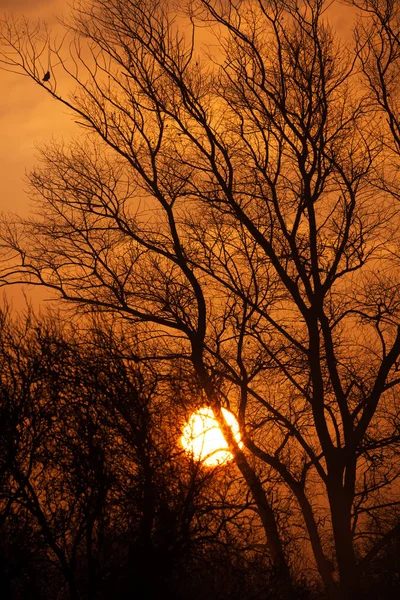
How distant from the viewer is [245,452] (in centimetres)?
1925

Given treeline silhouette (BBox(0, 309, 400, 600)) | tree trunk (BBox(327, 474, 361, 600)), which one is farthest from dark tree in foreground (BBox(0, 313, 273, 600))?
tree trunk (BBox(327, 474, 361, 600))

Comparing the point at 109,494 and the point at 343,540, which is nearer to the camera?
the point at 109,494

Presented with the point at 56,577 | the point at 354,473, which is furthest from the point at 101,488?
the point at 354,473

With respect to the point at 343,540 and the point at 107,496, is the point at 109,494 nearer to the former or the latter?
the point at 107,496

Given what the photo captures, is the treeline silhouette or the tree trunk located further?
the tree trunk

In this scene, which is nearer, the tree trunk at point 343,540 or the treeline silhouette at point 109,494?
the treeline silhouette at point 109,494

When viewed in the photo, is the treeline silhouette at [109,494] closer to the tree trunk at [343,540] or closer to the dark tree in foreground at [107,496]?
the dark tree in foreground at [107,496]

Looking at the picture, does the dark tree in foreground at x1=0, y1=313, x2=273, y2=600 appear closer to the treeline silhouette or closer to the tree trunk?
the treeline silhouette

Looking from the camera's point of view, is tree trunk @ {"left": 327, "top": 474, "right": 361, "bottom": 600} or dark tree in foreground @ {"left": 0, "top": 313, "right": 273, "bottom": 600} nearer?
dark tree in foreground @ {"left": 0, "top": 313, "right": 273, "bottom": 600}

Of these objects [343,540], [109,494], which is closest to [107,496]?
[109,494]

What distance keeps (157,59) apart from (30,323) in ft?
19.2

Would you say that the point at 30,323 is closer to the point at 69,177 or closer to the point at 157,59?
the point at 69,177

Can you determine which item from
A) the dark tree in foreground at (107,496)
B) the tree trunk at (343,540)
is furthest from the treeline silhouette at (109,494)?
the tree trunk at (343,540)

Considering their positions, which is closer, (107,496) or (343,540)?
(107,496)
